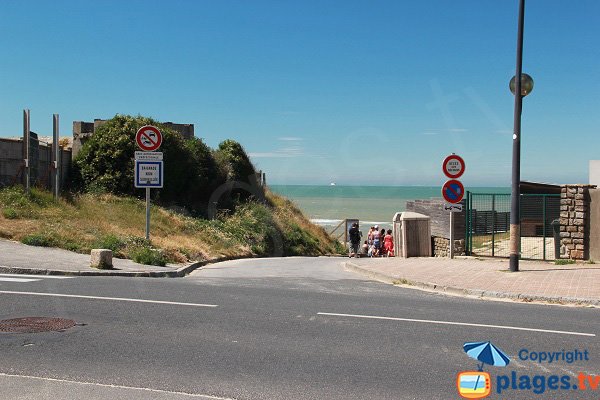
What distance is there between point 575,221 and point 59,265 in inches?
505

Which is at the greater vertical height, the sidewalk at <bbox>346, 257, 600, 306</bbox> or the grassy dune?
the grassy dune

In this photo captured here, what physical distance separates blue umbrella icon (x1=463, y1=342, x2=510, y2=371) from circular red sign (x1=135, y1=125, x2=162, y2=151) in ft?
39.5

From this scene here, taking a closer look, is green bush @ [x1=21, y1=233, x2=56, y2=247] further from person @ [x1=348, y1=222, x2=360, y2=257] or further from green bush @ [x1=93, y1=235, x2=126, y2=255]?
person @ [x1=348, y1=222, x2=360, y2=257]

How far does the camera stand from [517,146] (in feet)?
46.5

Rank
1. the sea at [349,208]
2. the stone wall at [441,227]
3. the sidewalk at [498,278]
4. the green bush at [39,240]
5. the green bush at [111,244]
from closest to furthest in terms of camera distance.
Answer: the sidewalk at [498,278]
the green bush at [39,240]
the green bush at [111,244]
the stone wall at [441,227]
the sea at [349,208]

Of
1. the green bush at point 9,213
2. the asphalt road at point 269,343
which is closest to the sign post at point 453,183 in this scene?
the asphalt road at point 269,343

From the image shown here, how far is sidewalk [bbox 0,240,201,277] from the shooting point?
512 inches

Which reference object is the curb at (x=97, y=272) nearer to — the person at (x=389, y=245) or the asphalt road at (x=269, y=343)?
the asphalt road at (x=269, y=343)

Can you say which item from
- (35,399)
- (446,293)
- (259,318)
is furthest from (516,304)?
(35,399)

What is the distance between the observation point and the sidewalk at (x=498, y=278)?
11133 millimetres

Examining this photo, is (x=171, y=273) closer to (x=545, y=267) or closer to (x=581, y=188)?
(x=545, y=267)

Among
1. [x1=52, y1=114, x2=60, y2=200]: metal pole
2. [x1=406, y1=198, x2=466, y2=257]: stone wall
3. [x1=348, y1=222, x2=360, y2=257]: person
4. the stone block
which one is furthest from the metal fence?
[x1=52, y1=114, x2=60, y2=200]: metal pole

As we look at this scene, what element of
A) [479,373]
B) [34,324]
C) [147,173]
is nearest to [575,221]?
[479,373]

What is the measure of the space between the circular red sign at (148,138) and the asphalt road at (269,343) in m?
6.66
